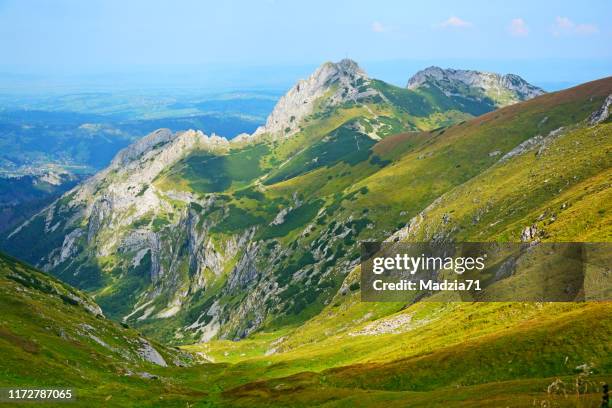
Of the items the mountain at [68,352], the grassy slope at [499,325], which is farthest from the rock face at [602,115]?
the mountain at [68,352]

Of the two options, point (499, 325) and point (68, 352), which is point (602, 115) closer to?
point (499, 325)

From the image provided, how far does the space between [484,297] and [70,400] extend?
7047 cm

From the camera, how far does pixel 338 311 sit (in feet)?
623

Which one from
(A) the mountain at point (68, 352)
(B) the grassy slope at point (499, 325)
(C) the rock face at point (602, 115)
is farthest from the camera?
(C) the rock face at point (602, 115)

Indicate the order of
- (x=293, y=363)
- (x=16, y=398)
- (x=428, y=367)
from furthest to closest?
(x=293, y=363)
(x=428, y=367)
(x=16, y=398)

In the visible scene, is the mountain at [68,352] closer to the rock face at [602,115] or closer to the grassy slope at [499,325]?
the grassy slope at [499,325]

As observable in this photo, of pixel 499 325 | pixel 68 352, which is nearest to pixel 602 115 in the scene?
pixel 499 325

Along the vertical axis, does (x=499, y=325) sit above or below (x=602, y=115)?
below

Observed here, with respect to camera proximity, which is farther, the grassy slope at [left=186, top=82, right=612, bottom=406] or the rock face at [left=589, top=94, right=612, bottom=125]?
the rock face at [left=589, top=94, right=612, bottom=125]

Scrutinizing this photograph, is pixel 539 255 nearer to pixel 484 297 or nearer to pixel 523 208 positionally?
pixel 484 297

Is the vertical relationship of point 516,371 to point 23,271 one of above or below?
above

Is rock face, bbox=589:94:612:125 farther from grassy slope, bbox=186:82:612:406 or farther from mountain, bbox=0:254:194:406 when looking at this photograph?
mountain, bbox=0:254:194:406

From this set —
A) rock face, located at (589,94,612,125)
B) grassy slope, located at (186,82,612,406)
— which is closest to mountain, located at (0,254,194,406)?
grassy slope, located at (186,82,612,406)

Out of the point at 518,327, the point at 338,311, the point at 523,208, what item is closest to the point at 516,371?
the point at 518,327
